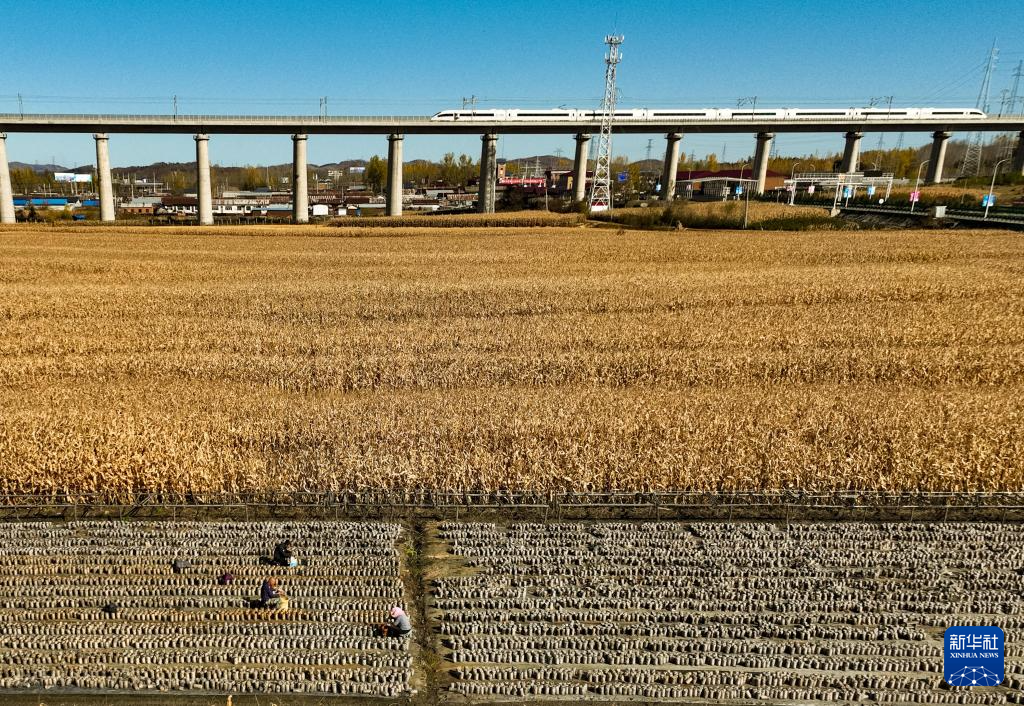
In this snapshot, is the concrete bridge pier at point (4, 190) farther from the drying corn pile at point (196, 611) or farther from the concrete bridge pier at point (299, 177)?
the drying corn pile at point (196, 611)

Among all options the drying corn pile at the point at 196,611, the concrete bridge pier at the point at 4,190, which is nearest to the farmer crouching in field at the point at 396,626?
the drying corn pile at the point at 196,611

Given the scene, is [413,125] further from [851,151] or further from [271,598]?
[271,598]

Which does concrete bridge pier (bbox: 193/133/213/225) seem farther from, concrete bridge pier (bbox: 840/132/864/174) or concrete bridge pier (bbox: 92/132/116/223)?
concrete bridge pier (bbox: 840/132/864/174)

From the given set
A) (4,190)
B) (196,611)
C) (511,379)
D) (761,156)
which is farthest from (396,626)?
(761,156)

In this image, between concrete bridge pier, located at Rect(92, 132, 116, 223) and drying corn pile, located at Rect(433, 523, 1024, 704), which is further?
concrete bridge pier, located at Rect(92, 132, 116, 223)

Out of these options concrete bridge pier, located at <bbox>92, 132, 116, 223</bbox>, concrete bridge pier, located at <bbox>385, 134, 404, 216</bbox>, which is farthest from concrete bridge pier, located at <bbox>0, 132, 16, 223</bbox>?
concrete bridge pier, located at <bbox>385, 134, 404, 216</bbox>

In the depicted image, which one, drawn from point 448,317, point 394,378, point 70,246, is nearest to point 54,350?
point 394,378
